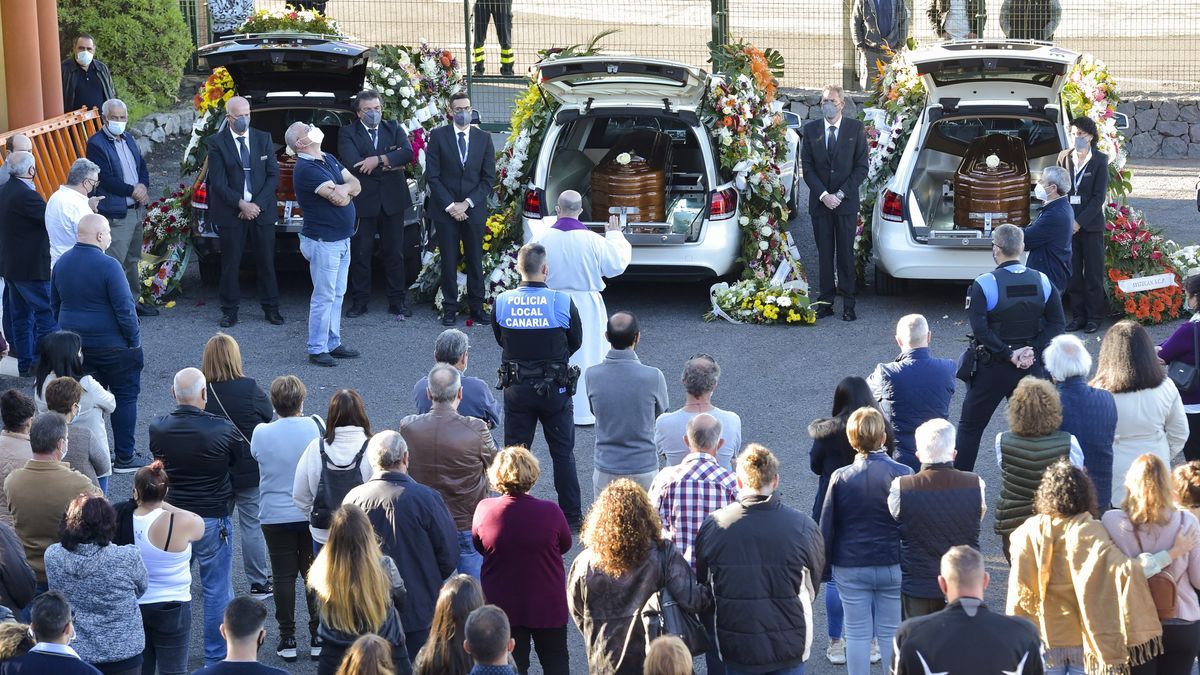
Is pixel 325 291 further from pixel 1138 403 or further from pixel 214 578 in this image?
pixel 1138 403

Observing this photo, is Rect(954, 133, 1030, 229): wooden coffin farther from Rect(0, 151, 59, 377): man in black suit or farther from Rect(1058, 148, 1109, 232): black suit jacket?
Rect(0, 151, 59, 377): man in black suit

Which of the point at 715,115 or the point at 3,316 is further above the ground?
the point at 715,115

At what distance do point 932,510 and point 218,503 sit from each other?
10.7 ft

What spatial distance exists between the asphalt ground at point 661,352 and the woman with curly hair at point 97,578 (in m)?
2.48

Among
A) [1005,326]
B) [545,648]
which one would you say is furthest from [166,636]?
[1005,326]

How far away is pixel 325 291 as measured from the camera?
38.9ft

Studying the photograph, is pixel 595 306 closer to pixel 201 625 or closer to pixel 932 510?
pixel 201 625

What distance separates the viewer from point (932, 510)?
21.0 ft

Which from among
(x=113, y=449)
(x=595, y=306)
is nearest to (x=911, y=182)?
(x=595, y=306)

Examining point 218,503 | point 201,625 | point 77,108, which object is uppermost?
point 77,108

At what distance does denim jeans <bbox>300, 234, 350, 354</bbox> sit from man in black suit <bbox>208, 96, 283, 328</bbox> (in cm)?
74

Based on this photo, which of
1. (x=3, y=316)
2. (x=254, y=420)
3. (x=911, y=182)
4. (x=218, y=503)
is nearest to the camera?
(x=218, y=503)

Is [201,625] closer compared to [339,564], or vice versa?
[339,564]

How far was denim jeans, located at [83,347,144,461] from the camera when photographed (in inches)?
381
